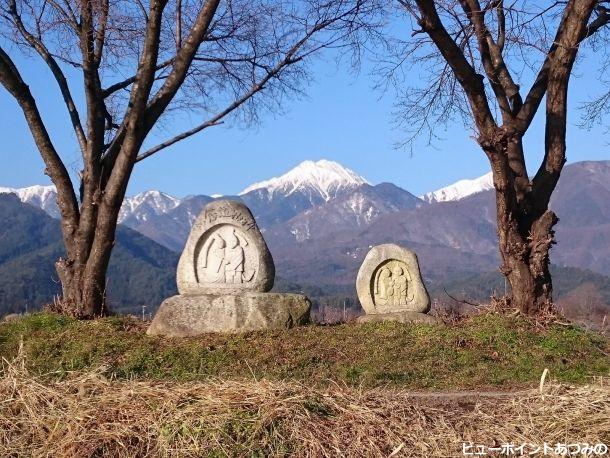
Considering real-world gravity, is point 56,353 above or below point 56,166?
below

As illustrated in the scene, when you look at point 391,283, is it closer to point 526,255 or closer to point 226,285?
point 526,255

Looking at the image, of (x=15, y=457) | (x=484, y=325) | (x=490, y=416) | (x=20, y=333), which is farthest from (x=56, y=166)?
(x=490, y=416)

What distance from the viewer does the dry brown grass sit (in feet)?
15.4

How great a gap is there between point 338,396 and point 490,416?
38.2 inches

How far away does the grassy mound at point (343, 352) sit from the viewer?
8.74 meters

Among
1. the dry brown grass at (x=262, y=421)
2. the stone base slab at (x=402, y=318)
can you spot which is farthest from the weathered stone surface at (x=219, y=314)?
the dry brown grass at (x=262, y=421)

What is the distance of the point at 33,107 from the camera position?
12.7 meters

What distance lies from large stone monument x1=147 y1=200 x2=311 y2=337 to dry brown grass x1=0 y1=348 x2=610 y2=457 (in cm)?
568

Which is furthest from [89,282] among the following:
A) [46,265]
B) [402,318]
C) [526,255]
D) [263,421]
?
[46,265]

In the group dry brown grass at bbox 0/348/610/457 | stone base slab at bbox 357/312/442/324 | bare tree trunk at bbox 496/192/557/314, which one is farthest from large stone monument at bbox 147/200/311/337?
dry brown grass at bbox 0/348/610/457

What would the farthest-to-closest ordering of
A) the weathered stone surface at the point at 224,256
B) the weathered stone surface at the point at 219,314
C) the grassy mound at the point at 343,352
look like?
1. the weathered stone surface at the point at 224,256
2. the weathered stone surface at the point at 219,314
3. the grassy mound at the point at 343,352

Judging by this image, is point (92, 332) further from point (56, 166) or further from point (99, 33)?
point (99, 33)

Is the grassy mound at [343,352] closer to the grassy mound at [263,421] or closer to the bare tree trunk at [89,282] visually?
the bare tree trunk at [89,282]

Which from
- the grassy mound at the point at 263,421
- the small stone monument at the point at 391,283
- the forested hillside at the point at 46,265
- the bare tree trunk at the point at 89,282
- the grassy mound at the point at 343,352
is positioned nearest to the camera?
the grassy mound at the point at 263,421
